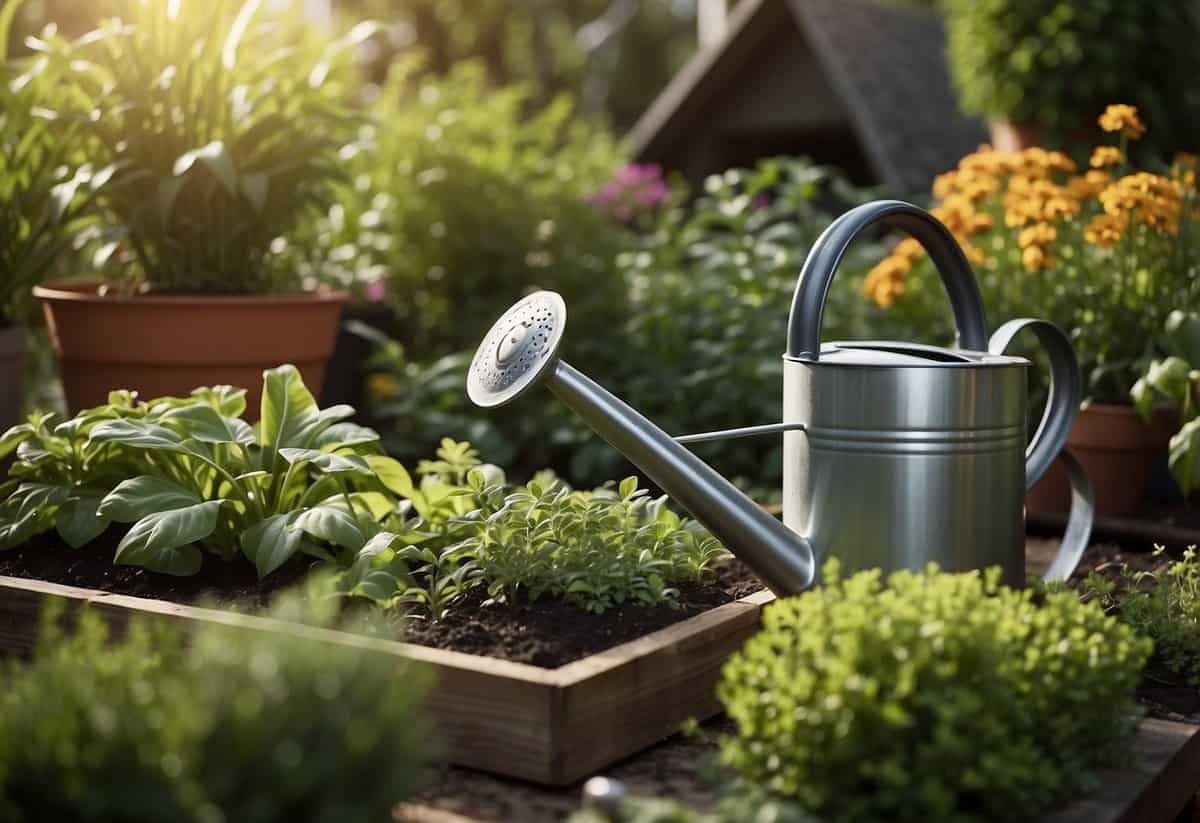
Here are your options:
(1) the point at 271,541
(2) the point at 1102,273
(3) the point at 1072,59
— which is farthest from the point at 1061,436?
(3) the point at 1072,59

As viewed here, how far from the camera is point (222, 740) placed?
1.02 m

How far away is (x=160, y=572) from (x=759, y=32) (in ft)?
22.1

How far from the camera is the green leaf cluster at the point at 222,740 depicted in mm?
1004

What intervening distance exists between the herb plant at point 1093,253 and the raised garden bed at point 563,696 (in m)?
1.34

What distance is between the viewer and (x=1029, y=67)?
4.17 metres

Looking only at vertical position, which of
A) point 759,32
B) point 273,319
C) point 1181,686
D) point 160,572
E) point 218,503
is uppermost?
point 759,32

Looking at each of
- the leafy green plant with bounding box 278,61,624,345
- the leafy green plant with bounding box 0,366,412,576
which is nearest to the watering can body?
the leafy green plant with bounding box 0,366,412,576

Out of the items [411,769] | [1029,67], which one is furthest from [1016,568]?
[1029,67]

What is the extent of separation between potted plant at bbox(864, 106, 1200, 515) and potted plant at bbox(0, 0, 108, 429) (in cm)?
181

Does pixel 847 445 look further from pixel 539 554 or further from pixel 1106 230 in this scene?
pixel 1106 230

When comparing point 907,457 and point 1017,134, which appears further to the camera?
point 1017,134

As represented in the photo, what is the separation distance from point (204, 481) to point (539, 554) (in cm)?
61

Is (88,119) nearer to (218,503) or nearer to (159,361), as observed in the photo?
(159,361)

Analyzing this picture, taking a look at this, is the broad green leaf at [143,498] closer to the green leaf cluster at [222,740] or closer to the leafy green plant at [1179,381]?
the green leaf cluster at [222,740]
